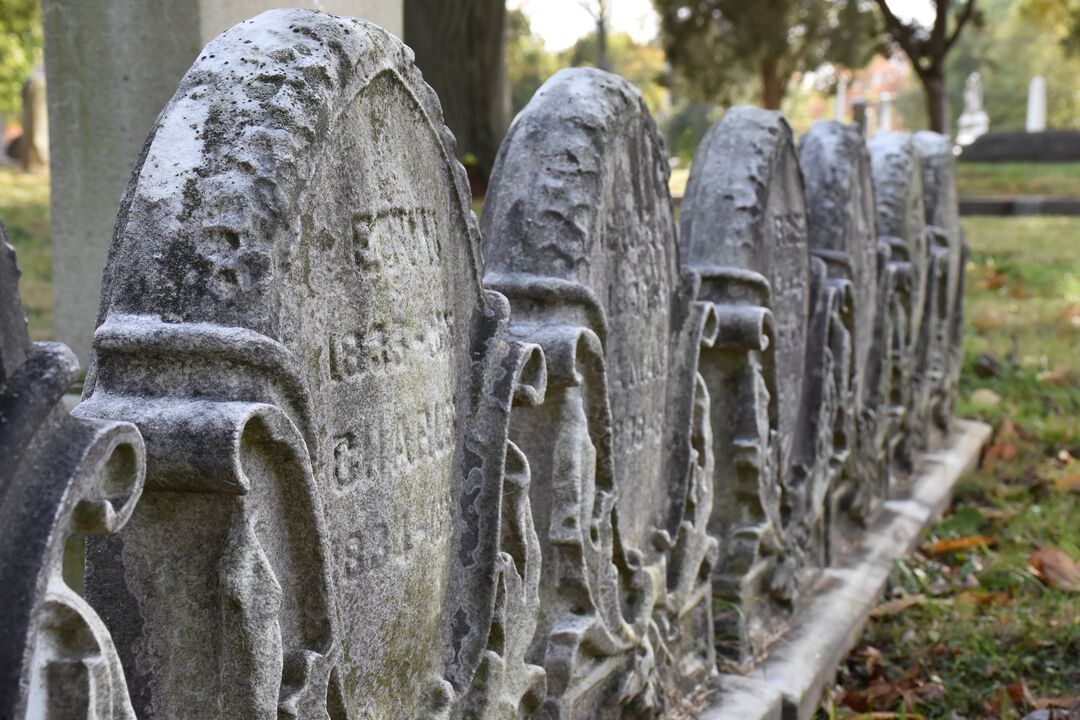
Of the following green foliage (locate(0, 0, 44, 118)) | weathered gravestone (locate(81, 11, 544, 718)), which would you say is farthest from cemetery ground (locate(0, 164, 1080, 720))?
green foliage (locate(0, 0, 44, 118))

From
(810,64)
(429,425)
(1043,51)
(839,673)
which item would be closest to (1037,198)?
(810,64)

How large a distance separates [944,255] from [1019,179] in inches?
477

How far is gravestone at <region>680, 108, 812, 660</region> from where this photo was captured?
11.3 ft

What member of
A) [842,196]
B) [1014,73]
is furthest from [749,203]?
[1014,73]

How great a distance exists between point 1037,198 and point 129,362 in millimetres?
14708

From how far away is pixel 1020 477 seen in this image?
19.3ft

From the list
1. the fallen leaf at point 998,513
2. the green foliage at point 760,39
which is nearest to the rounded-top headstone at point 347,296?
the fallen leaf at point 998,513

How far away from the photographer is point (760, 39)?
19.6m

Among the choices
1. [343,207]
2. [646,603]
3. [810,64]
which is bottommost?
[646,603]

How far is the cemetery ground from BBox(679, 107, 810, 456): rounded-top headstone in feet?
2.65

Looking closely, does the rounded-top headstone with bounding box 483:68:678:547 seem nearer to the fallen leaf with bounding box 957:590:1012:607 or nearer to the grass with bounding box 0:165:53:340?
the fallen leaf with bounding box 957:590:1012:607

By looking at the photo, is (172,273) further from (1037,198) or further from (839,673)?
(1037,198)

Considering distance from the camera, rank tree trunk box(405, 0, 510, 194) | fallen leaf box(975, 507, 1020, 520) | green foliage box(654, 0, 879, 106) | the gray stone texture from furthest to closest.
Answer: green foliage box(654, 0, 879, 106) < tree trunk box(405, 0, 510, 194) < fallen leaf box(975, 507, 1020, 520) < the gray stone texture

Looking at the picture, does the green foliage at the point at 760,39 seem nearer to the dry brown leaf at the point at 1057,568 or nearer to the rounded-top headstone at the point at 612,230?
the dry brown leaf at the point at 1057,568
